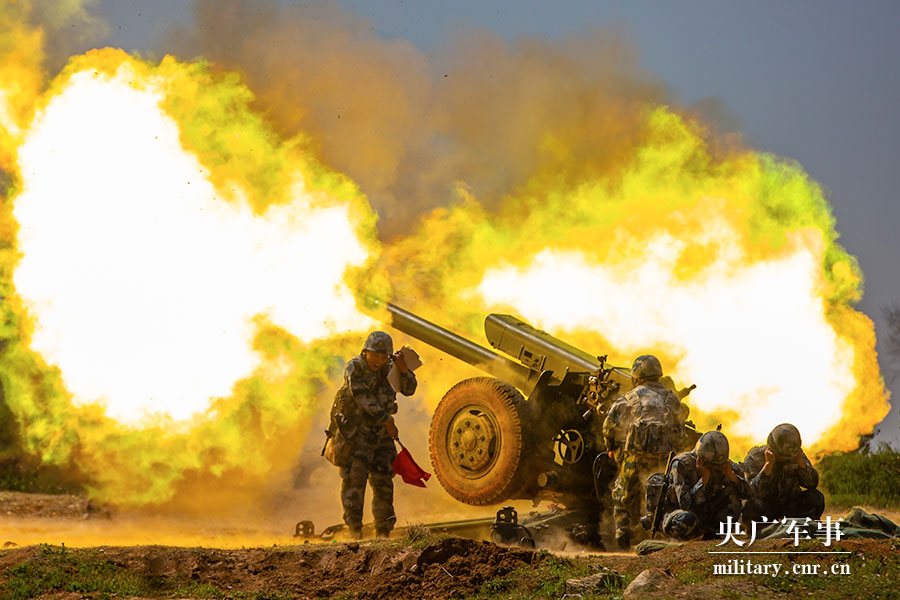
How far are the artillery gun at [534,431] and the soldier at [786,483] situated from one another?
1.57 m

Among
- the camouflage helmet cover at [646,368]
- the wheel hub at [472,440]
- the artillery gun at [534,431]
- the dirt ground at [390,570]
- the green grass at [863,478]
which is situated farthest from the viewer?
the green grass at [863,478]

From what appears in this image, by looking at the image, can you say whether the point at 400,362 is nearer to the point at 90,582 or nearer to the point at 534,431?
the point at 534,431

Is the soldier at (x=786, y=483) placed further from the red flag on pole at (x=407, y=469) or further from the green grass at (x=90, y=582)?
the green grass at (x=90, y=582)

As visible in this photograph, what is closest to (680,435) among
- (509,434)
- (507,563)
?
(509,434)

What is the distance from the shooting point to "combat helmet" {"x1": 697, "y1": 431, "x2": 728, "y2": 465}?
1034cm

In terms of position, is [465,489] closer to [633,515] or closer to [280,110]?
[633,515]

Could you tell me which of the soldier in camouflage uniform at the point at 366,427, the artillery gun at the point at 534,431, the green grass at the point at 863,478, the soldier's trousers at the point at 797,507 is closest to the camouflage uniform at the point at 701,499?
the soldier's trousers at the point at 797,507

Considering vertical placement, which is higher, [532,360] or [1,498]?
[532,360]

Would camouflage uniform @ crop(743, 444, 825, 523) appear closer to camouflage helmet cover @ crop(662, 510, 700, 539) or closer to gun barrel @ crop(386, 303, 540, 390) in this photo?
camouflage helmet cover @ crop(662, 510, 700, 539)

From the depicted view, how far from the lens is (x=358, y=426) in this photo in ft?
42.1

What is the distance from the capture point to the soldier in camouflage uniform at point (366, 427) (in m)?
12.8

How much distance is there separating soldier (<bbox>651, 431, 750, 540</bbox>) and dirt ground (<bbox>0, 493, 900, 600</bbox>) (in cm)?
61

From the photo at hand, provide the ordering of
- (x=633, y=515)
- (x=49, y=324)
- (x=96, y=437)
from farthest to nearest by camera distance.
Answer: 1. (x=96, y=437)
2. (x=49, y=324)
3. (x=633, y=515)

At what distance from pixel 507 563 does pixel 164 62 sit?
383 inches
